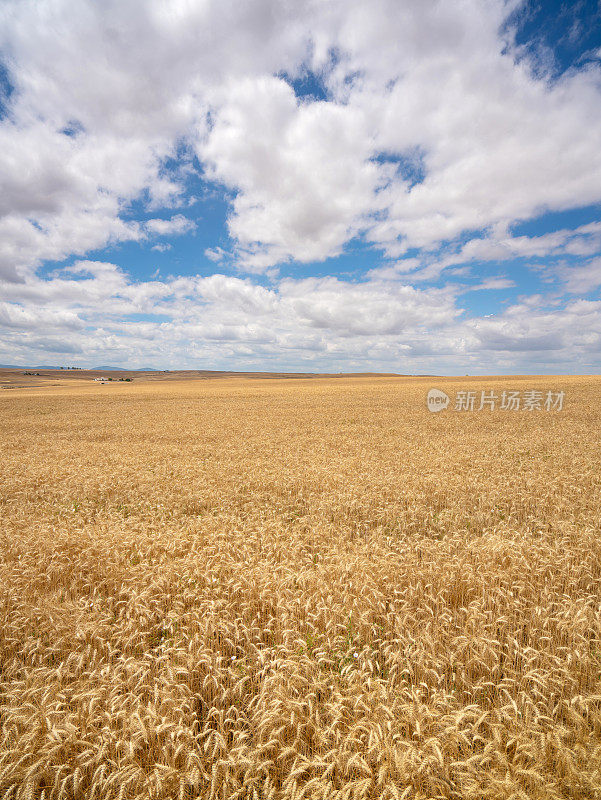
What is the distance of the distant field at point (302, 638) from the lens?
115 inches

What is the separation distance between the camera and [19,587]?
5750 millimetres

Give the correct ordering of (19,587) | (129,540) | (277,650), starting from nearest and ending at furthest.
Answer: (277,650) → (19,587) → (129,540)

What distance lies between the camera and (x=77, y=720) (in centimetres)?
333

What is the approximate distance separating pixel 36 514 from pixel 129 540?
415 cm

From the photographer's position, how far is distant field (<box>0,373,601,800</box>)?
2.93m

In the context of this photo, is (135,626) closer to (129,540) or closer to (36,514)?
(129,540)

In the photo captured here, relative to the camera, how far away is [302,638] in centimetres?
459

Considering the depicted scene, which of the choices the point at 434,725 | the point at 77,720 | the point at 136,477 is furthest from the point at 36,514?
the point at 434,725

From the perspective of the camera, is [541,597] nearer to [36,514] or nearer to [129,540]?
[129,540]

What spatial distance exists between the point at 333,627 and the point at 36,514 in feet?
28.8

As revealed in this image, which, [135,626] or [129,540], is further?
[129,540]

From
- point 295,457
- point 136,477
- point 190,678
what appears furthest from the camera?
point 295,457

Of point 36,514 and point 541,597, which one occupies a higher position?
point 541,597

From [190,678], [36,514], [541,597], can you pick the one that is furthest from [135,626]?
[36,514]
